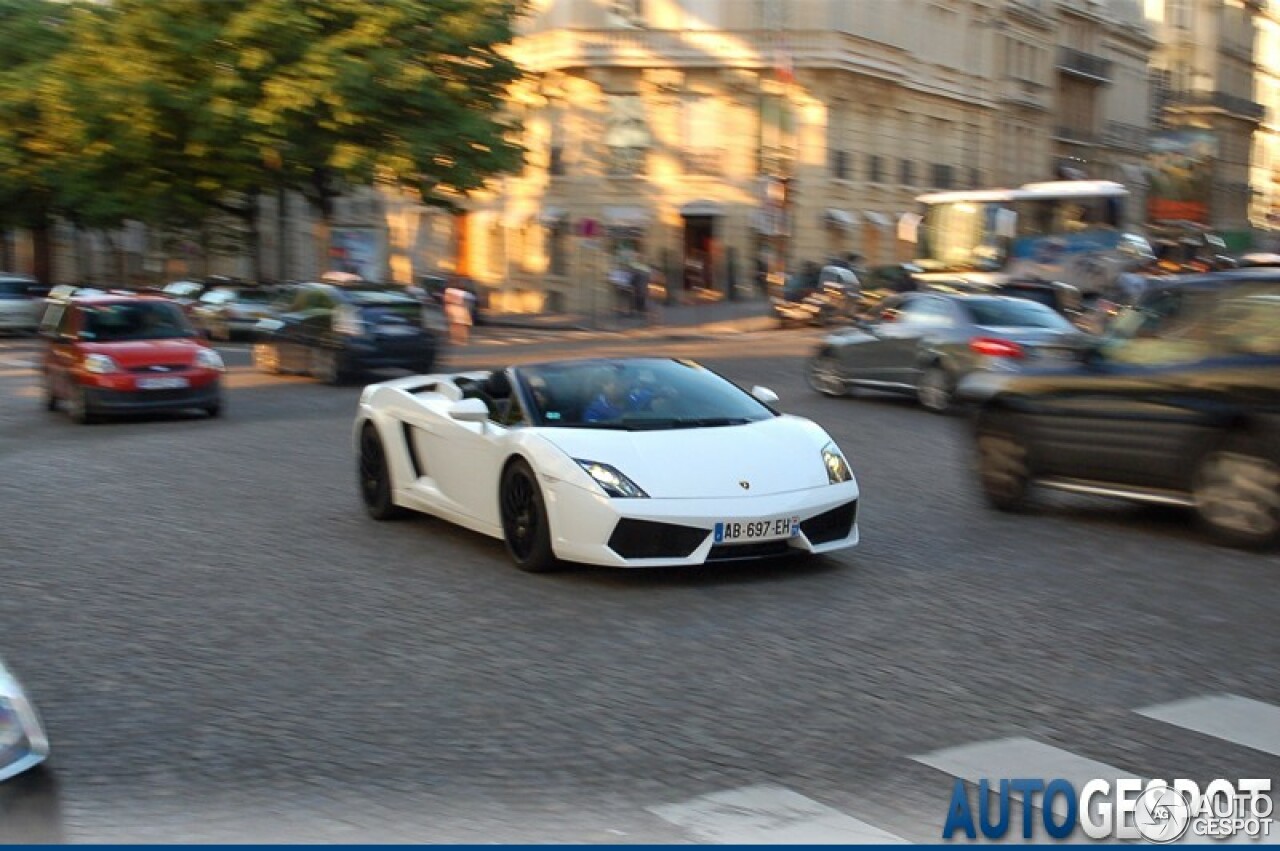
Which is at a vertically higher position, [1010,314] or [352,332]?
[1010,314]

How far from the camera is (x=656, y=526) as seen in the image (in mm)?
9055

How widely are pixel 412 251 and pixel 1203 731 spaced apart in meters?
57.1

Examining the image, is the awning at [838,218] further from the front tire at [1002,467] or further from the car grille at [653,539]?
the car grille at [653,539]

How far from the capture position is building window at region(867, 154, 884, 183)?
59.6 metres

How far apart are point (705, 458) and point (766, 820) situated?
164 inches

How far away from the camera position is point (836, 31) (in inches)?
2203

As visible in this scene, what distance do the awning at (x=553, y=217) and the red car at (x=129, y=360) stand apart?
1335 inches

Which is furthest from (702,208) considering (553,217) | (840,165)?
(840,165)

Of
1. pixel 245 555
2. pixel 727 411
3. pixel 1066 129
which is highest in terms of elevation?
pixel 1066 129

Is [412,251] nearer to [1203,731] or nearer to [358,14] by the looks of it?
[358,14]

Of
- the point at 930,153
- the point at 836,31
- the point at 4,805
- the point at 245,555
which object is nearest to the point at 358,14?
the point at 836,31

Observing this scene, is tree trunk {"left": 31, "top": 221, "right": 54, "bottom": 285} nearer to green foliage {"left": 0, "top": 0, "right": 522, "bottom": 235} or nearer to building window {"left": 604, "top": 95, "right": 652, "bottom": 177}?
green foliage {"left": 0, "top": 0, "right": 522, "bottom": 235}

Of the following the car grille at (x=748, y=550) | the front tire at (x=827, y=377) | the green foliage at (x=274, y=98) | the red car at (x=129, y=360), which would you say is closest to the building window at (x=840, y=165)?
the green foliage at (x=274, y=98)

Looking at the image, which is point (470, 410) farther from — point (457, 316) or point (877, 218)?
point (877, 218)
